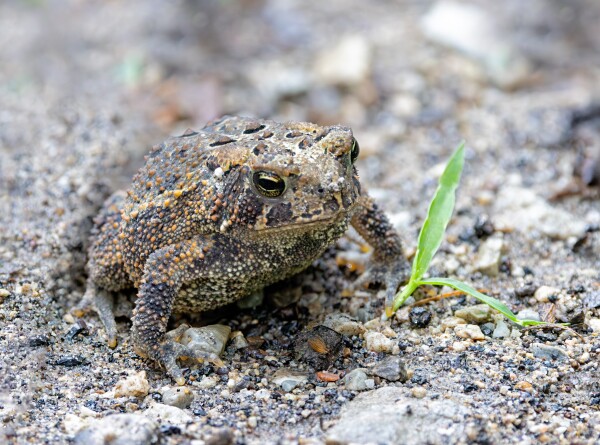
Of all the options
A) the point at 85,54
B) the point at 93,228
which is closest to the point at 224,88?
the point at 85,54

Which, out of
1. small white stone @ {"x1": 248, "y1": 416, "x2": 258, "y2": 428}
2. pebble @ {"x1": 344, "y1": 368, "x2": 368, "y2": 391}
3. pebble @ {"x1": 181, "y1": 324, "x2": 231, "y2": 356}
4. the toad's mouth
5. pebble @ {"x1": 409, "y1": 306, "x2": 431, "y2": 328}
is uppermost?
the toad's mouth

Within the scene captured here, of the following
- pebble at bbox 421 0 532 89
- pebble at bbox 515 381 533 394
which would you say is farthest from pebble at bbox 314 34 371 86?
pebble at bbox 515 381 533 394

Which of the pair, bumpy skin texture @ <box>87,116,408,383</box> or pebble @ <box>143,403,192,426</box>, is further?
bumpy skin texture @ <box>87,116,408,383</box>

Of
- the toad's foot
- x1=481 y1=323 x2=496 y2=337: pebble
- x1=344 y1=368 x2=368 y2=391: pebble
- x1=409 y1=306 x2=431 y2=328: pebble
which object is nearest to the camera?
x1=344 y1=368 x2=368 y2=391: pebble

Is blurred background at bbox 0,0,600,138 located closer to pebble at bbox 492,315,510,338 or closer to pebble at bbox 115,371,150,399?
pebble at bbox 492,315,510,338

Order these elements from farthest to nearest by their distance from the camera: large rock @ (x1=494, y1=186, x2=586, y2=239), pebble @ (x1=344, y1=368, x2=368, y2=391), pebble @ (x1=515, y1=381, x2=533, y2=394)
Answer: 1. large rock @ (x1=494, y1=186, x2=586, y2=239)
2. pebble @ (x1=344, y1=368, x2=368, y2=391)
3. pebble @ (x1=515, y1=381, x2=533, y2=394)

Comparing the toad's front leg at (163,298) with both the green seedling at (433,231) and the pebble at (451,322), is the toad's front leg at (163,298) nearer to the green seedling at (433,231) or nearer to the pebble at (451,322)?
the green seedling at (433,231)
